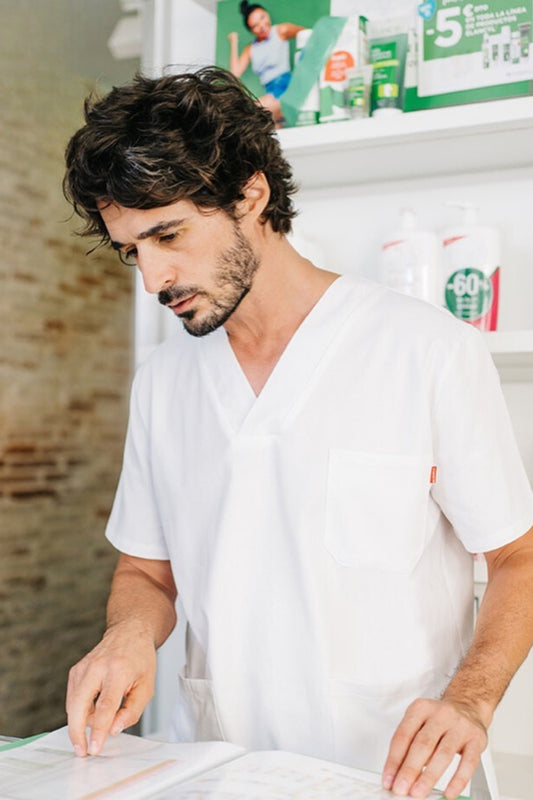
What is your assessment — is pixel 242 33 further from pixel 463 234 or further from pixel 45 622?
pixel 45 622

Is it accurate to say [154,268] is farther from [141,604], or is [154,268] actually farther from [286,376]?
[141,604]

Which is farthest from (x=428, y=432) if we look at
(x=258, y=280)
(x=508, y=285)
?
(x=508, y=285)

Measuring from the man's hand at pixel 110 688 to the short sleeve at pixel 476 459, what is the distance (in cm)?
41

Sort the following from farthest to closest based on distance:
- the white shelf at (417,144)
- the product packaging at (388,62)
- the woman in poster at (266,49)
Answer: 1. the woman in poster at (266,49)
2. the product packaging at (388,62)
3. the white shelf at (417,144)

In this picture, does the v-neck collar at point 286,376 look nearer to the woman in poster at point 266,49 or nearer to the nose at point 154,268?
the nose at point 154,268

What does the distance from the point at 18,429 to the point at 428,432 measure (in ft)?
7.54

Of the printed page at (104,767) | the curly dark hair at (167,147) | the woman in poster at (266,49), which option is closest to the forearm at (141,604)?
the printed page at (104,767)

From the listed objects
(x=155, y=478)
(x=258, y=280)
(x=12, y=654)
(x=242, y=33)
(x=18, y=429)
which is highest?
(x=242, y=33)

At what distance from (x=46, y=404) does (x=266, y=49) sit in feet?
6.36

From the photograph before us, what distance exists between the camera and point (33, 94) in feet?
10.7

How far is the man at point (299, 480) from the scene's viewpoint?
3.57 feet

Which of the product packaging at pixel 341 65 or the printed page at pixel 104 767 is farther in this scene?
the product packaging at pixel 341 65

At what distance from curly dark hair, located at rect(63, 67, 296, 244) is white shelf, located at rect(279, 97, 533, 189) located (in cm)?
26

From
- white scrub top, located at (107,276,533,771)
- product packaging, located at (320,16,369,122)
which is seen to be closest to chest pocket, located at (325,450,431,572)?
white scrub top, located at (107,276,533,771)
